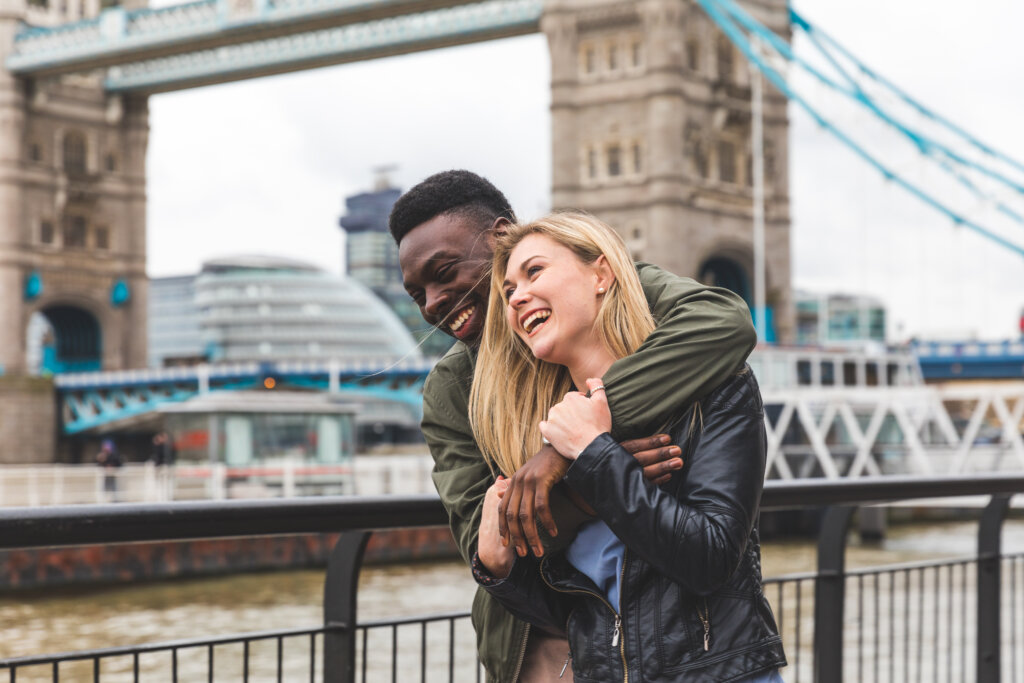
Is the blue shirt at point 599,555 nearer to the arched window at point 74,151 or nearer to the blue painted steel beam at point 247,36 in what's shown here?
the blue painted steel beam at point 247,36

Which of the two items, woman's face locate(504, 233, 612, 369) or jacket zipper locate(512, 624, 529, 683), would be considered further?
jacket zipper locate(512, 624, 529, 683)

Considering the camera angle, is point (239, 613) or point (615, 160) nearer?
point (239, 613)

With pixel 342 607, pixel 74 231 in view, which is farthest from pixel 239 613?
pixel 74 231

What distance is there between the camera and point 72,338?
41281mm

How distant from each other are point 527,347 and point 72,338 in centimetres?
4214

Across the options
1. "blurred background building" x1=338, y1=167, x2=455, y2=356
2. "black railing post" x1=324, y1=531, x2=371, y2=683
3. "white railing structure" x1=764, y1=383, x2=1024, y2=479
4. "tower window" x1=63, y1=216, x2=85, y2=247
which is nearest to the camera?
"black railing post" x1=324, y1=531, x2=371, y2=683

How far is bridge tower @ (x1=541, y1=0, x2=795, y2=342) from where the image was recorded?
29828 millimetres

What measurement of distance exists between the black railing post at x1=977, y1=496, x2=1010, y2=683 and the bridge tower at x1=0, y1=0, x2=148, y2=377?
37.2m

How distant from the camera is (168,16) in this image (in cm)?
3594

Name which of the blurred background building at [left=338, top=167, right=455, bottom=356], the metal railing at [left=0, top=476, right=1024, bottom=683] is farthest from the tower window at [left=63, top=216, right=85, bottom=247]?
the metal railing at [left=0, top=476, right=1024, bottom=683]

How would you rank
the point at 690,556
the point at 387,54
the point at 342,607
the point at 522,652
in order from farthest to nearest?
1. the point at 387,54
2. the point at 342,607
3. the point at 522,652
4. the point at 690,556

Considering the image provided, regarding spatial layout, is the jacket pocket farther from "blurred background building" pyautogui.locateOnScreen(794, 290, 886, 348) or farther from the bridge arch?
"blurred background building" pyautogui.locateOnScreen(794, 290, 886, 348)

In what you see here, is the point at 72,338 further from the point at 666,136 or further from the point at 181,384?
the point at 666,136

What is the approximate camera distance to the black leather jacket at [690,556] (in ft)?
4.17
